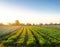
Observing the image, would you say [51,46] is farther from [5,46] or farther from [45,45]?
[5,46]

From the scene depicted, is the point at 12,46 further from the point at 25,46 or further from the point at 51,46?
the point at 51,46

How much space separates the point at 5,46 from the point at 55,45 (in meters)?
3.90

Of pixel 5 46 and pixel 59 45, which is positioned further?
pixel 59 45

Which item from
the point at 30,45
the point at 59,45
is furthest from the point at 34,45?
the point at 59,45

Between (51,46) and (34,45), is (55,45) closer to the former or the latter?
(51,46)

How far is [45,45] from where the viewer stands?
445 inches

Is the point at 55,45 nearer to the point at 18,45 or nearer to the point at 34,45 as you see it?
the point at 34,45

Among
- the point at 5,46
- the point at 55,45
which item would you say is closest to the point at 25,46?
the point at 5,46

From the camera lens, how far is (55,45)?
1155 centimetres

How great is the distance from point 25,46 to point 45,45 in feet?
5.16

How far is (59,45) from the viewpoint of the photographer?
11.6 meters

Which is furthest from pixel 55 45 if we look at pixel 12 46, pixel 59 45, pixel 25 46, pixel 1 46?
pixel 1 46

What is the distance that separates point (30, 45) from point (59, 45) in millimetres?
2327

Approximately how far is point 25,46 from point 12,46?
0.98m
